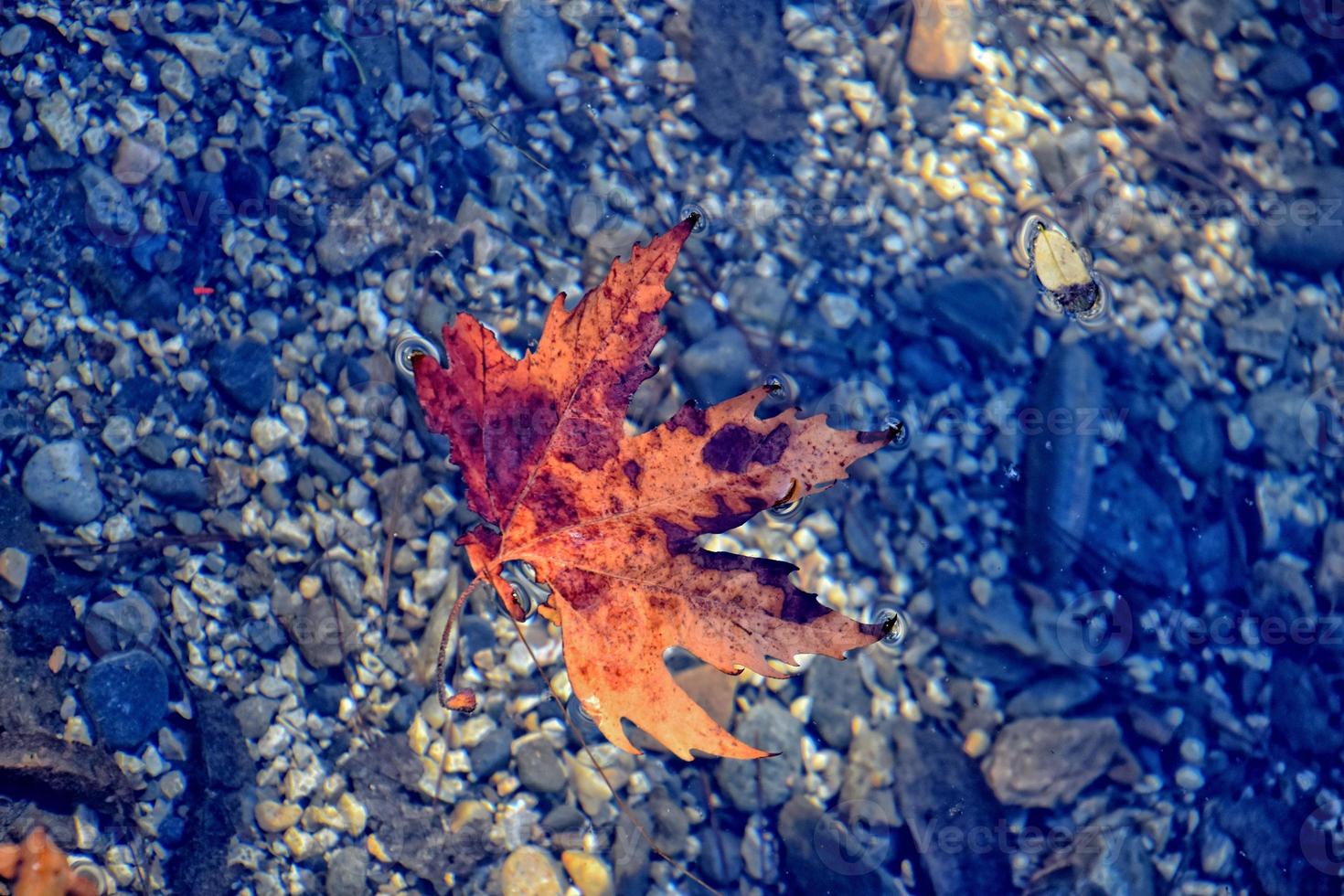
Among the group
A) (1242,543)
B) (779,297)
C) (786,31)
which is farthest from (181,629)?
(1242,543)

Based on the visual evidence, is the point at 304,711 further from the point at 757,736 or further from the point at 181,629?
Result: the point at 757,736

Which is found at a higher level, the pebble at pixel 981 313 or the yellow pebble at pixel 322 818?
the pebble at pixel 981 313

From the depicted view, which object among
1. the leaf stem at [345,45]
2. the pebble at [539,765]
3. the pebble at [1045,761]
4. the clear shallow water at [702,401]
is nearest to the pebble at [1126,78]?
the clear shallow water at [702,401]

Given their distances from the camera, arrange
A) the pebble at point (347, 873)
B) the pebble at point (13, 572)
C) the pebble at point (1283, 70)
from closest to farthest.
Result: 1. the pebble at point (13, 572)
2. the pebble at point (347, 873)
3. the pebble at point (1283, 70)

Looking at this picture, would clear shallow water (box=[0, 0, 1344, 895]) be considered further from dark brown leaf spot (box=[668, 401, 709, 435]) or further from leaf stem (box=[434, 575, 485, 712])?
dark brown leaf spot (box=[668, 401, 709, 435])

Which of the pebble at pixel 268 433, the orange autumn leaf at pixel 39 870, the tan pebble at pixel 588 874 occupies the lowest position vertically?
the tan pebble at pixel 588 874

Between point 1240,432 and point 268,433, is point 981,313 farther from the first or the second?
point 268,433

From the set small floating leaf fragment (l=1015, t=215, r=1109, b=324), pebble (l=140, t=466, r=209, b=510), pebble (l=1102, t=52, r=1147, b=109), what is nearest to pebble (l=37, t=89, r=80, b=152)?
pebble (l=140, t=466, r=209, b=510)

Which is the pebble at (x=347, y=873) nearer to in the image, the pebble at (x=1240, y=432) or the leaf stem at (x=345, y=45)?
the leaf stem at (x=345, y=45)

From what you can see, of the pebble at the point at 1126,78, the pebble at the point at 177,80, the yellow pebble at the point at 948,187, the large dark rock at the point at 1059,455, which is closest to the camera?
the pebble at the point at 177,80
